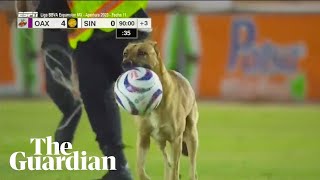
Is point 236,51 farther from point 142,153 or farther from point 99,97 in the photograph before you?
point 142,153

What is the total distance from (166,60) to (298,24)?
70 centimetres

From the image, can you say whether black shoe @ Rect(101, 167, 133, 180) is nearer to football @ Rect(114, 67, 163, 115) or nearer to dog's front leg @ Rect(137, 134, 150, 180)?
dog's front leg @ Rect(137, 134, 150, 180)

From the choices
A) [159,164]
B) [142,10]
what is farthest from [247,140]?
[142,10]

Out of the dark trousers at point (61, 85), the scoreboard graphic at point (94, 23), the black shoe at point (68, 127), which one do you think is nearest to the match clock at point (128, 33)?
the scoreboard graphic at point (94, 23)

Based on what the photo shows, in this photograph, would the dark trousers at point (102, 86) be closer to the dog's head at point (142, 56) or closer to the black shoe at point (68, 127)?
the black shoe at point (68, 127)

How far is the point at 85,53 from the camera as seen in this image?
11.0ft

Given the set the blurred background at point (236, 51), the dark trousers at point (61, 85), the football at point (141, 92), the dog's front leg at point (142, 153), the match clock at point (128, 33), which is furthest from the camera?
the blurred background at point (236, 51)

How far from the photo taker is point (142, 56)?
10.1ft

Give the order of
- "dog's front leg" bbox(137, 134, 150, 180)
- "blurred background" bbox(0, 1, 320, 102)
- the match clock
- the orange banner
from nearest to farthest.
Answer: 1. "dog's front leg" bbox(137, 134, 150, 180)
2. the match clock
3. "blurred background" bbox(0, 1, 320, 102)
4. the orange banner

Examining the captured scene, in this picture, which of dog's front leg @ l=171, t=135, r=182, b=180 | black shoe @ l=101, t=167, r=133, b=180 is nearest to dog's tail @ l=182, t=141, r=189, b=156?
dog's front leg @ l=171, t=135, r=182, b=180

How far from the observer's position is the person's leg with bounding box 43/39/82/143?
133 inches

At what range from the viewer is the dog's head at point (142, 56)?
306 cm

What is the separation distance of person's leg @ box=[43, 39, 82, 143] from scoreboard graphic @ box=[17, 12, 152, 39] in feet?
0.44

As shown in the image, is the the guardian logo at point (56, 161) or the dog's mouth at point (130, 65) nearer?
the dog's mouth at point (130, 65)
